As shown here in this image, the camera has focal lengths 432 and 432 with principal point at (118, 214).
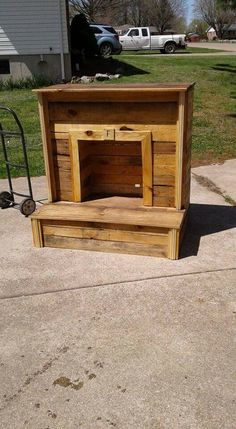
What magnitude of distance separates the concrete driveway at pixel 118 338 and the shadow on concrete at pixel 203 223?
0.03 m

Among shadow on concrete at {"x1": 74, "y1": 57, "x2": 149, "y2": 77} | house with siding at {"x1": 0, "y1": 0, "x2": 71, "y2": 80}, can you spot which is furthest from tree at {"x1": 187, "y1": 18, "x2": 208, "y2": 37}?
house with siding at {"x1": 0, "y1": 0, "x2": 71, "y2": 80}

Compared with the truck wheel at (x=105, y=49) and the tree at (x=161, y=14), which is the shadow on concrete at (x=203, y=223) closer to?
the truck wheel at (x=105, y=49)

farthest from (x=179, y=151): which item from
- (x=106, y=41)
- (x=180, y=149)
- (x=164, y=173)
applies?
(x=106, y=41)

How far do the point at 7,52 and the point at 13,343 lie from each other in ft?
46.4

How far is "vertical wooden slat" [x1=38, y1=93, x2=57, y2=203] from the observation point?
13.0 feet

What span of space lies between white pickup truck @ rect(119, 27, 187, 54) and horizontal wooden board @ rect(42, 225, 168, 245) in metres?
26.6

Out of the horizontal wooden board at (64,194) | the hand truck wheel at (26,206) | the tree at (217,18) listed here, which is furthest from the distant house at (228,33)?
the horizontal wooden board at (64,194)


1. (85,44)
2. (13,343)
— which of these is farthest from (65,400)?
(85,44)

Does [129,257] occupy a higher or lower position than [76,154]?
lower

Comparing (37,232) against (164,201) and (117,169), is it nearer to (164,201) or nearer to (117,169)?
(117,169)

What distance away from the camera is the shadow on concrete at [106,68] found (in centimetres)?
1614

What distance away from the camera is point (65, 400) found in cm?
231

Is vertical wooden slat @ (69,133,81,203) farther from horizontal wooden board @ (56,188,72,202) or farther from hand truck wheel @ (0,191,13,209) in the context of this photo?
hand truck wheel @ (0,191,13,209)

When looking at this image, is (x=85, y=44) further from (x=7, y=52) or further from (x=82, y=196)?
(x=82, y=196)
